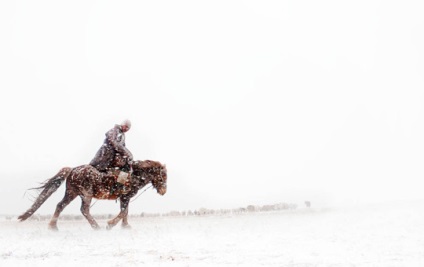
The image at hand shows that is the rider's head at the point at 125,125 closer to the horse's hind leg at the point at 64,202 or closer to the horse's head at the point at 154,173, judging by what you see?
the horse's head at the point at 154,173

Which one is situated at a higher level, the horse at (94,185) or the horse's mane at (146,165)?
the horse's mane at (146,165)

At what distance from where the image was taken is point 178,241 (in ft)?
35.1

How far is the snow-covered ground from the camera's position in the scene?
795 centimetres

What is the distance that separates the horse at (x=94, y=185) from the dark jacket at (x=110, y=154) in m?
Answer: 0.38

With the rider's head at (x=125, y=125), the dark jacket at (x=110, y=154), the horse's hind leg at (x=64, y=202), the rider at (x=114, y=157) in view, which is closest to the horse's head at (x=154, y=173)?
the rider at (x=114, y=157)

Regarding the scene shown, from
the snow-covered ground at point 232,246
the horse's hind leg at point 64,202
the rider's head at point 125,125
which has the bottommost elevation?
the snow-covered ground at point 232,246

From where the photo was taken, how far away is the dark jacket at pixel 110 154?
13.4m

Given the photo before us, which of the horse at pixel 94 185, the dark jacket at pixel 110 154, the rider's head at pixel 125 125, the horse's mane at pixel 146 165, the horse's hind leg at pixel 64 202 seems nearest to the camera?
the horse at pixel 94 185

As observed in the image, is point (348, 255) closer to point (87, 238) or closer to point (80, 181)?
point (87, 238)

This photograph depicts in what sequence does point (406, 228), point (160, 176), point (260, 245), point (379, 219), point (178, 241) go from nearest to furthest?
point (260, 245), point (178, 241), point (406, 228), point (160, 176), point (379, 219)

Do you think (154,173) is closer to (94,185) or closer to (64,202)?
(94,185)

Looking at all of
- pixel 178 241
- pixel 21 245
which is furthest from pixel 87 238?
pixel 178 241

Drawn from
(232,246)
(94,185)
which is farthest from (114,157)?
(232,246)

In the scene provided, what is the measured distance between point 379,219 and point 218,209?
29.2 feet
